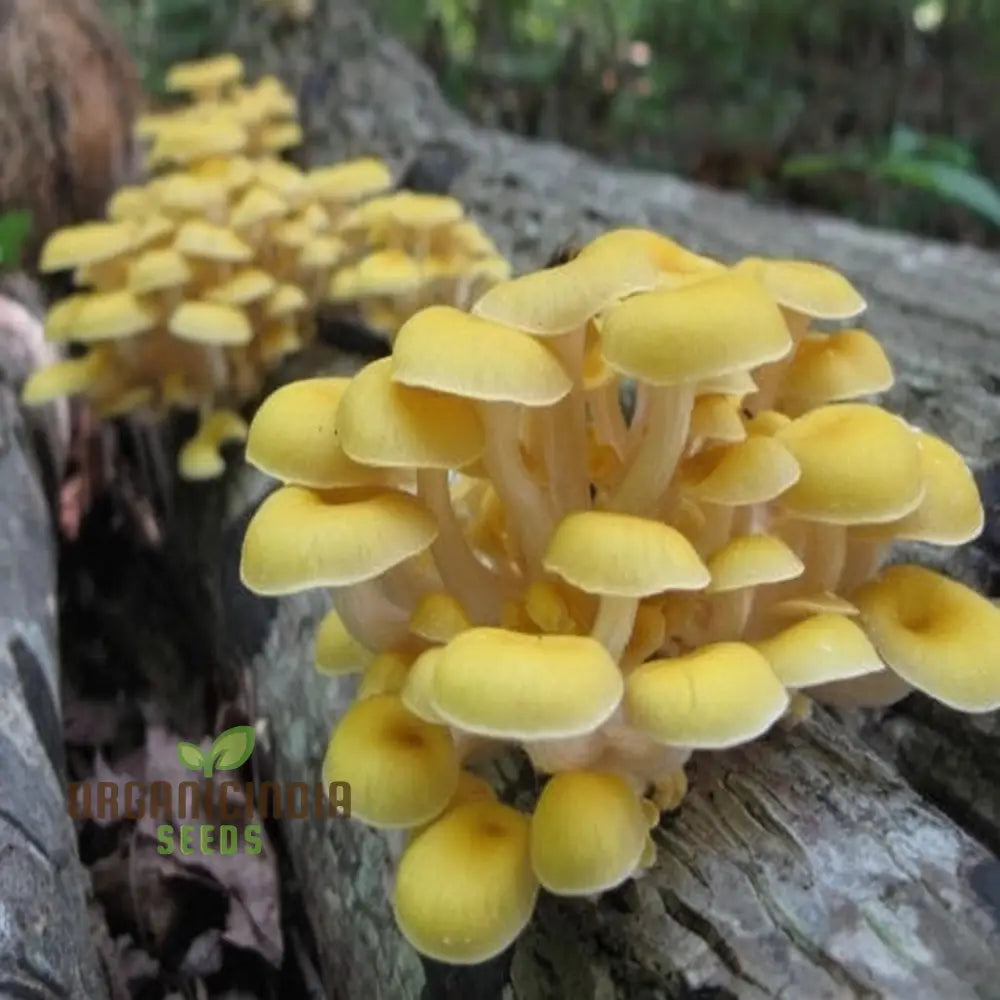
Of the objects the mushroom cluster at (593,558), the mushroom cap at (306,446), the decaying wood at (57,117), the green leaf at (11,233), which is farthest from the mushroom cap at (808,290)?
the decaying wood at (57,117)

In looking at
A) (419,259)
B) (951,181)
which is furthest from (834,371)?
(951,181)

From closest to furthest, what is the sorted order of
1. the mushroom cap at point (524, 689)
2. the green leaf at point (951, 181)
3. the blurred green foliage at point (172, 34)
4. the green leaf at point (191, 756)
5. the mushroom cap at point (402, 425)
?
the mushroom cap at point (524, 689) < the mushroom cap at point (402, 425) < the green leaf at point (191, 756) < the green leaf at point (951, 181) < the blurred green foliage at point (172, 34)

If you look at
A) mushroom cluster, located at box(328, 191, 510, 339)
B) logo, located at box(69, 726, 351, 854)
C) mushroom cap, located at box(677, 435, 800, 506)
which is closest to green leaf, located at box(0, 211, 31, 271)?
mushroom cluster, located at box(328, 191, 510, 339)

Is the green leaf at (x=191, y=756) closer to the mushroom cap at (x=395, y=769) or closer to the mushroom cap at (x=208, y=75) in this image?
the mushroom cap at (x=395, y=769)

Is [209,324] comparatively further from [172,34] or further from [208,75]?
[172,34]

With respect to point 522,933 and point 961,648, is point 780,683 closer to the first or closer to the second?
point 961,648

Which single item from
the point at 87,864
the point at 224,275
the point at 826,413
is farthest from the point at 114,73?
the point at 826,413

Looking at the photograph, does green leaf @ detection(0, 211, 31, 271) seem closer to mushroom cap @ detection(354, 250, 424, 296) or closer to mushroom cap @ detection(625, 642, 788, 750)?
mushroom cap @ detection(354, 250, 424, 296)

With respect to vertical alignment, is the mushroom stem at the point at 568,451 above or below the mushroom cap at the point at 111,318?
above
